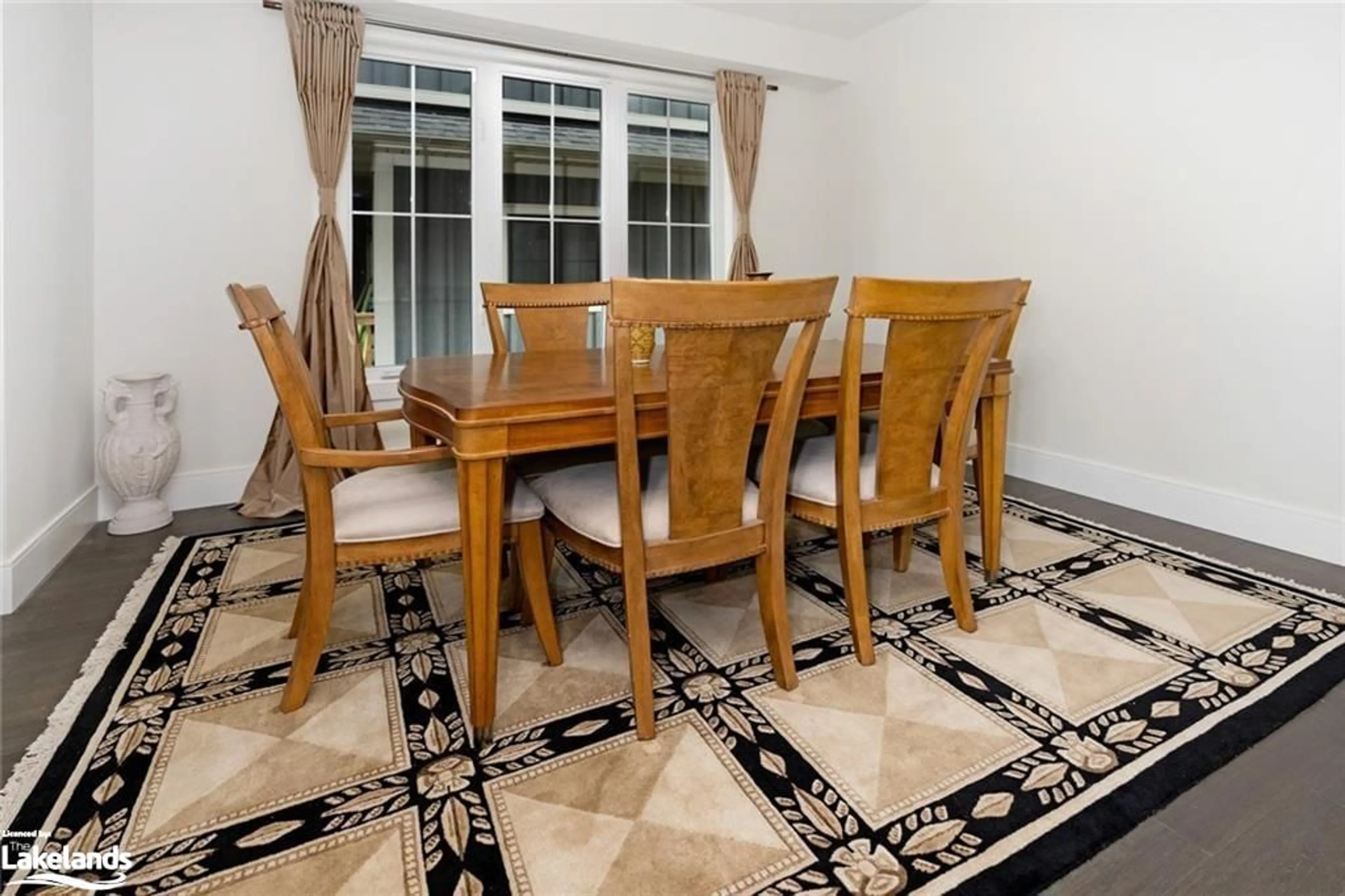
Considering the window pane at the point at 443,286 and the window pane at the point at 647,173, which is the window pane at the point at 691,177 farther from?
the window pane at the point at 443,286

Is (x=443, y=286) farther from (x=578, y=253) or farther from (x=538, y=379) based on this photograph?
(x=538, y=379)

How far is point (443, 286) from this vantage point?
3738 millimetres

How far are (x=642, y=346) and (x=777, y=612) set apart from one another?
0.92 meters

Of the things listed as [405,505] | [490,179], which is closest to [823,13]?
[490,179]

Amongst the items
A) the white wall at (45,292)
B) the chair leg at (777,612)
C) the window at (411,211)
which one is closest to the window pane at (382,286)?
the window at (411,211)

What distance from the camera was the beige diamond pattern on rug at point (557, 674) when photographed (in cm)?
164

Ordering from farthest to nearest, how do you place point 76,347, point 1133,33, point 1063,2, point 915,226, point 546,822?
point 915,226
point 1063,2
point 1133,33
point 76,347
point 546,822

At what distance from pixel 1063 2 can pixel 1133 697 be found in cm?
325

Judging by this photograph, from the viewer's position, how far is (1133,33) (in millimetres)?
3049

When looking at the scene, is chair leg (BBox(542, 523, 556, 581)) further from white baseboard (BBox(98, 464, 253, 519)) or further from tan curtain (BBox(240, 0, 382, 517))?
white baseboard (BBox(98, 464, 253, 519))

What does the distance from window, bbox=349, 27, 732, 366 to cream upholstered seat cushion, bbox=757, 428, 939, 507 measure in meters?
2.15

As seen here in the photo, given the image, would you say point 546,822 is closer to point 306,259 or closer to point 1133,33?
point 306,259

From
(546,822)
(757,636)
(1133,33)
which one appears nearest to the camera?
(546,822)

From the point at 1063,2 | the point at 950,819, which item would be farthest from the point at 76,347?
the point at 1063,2
